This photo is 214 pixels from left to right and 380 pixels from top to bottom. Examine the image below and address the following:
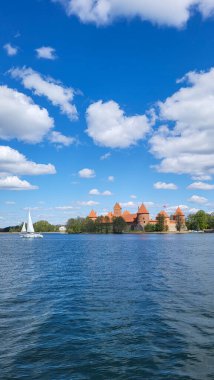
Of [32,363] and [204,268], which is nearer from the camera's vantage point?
[32,363]

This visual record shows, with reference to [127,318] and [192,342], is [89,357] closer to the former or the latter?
[192,342]

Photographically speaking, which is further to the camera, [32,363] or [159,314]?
[159,314]

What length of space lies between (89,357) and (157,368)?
8.25 ft

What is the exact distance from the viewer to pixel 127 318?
725 inches

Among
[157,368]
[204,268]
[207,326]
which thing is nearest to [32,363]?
[157,368]

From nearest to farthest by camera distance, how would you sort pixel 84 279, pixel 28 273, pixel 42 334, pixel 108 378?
pixel 108 378
pixel 42 334
pixel 84 279
pixel 28 273

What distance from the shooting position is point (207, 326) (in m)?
16.8

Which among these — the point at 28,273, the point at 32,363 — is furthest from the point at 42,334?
the point at 28,273

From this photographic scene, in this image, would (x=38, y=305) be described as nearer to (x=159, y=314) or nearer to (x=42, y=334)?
(x=42, y=334)

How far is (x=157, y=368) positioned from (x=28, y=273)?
85.8 feet

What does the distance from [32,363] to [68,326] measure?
4918 mm

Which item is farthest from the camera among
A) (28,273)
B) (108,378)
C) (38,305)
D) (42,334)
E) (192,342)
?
(28,273)

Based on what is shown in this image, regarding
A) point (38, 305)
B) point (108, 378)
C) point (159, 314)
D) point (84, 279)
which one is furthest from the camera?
point (84, 279)

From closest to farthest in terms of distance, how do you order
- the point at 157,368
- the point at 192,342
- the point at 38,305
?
the point at 157,368, the point at 192,342, the point at 38,305
